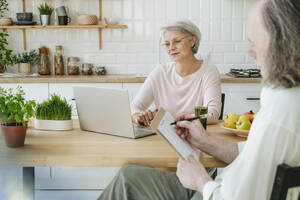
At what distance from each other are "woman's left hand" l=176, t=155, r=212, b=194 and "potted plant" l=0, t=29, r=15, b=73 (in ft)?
11.1

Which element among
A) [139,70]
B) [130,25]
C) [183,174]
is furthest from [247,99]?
[183,174]

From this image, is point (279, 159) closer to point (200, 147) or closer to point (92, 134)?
point (200, 147)

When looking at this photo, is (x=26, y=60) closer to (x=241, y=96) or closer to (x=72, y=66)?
(x=72, y=66)

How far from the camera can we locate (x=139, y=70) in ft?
14.3

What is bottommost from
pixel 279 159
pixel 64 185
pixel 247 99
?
pixel 64 185

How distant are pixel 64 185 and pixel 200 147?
72.8 inches

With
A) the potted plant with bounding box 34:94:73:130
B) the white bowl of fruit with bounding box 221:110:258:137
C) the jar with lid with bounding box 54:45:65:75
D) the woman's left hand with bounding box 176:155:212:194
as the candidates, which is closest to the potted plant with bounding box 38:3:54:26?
the jar with lid with bounding box 54:45:65:75

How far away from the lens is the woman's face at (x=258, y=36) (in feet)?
3.48

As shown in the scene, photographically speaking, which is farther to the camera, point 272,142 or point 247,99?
point 247,99

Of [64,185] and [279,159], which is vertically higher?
[279,159]

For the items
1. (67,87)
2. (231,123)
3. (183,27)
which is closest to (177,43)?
(183,27)

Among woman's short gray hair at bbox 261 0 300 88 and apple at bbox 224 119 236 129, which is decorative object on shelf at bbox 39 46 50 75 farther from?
woman's short gray hair at bbox 261 0 300 88

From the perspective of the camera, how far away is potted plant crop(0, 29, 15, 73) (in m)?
4.24

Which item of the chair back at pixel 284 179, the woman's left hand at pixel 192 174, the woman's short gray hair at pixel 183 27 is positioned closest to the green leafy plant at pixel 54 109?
the woman's left hand at pixel 192 174
